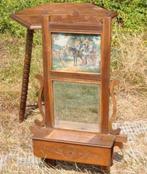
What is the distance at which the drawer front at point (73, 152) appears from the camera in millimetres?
4180

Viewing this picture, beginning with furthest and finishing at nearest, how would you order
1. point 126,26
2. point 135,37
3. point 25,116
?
1. point 126,26
2. point 135,37
3. point 25,116

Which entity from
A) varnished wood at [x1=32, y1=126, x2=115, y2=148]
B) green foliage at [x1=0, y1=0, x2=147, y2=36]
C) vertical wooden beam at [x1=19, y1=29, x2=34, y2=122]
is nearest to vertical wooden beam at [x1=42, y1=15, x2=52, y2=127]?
varnished wood at [x1=32, y1=126, x2=115, y2=148]

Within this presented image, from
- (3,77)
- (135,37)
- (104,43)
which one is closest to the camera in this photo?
(104,43)

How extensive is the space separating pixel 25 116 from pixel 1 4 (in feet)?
10.3

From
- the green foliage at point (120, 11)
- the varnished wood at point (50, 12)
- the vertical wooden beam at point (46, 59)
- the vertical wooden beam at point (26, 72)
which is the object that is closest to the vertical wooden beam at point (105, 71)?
the vertical wooden beam at point (46, 59)

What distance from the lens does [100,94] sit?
4.23 m

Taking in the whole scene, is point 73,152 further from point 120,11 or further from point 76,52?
point 120,11

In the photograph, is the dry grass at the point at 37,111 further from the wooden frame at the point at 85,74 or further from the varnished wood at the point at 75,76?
the varnished wood at the point at 75,76

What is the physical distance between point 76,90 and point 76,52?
0.32 metres

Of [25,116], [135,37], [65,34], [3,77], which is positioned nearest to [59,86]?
[65,34]

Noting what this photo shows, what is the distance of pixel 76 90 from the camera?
4.30 m

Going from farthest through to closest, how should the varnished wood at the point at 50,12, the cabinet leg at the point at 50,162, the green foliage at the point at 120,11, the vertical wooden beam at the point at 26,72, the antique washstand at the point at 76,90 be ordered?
the green foliage at the point at 120,11 → the vertical wooden beam at the point at 26,72 → the varnished wood at the point at 50,12 → the cabinet leg at the point at 50,162 → the antique washstand at the point at 76,90

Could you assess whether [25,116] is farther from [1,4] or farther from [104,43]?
[1,4]

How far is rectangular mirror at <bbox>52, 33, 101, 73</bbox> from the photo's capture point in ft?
13.5
